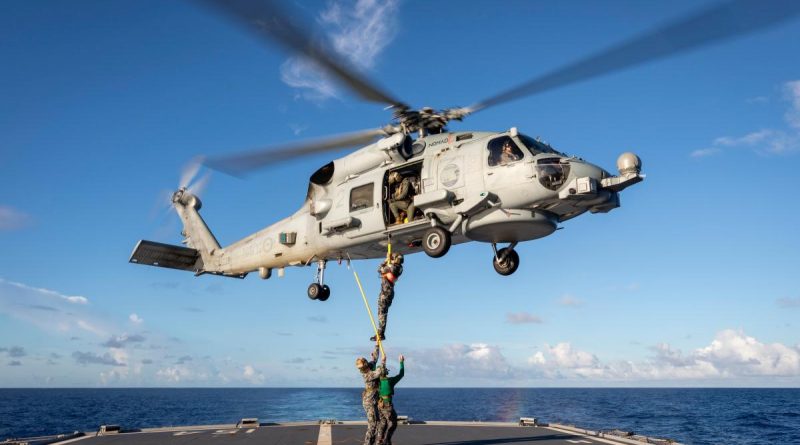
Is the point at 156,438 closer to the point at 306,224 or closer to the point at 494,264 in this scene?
the point at 306,224

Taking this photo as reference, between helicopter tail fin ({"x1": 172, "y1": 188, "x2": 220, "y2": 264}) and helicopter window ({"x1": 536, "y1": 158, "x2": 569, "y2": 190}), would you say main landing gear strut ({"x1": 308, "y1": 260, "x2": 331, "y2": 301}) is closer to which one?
helicopter tail fin ({"x1": 172, "y1": 188, "x2": 220, "y2": 264})

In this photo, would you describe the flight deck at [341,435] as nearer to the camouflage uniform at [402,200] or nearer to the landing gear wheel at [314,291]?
the landing gear wheel at [314,291]

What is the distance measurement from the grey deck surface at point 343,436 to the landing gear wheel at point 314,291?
4442 millimetres

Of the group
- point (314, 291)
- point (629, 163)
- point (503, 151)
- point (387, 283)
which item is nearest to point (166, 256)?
point (314, 291)

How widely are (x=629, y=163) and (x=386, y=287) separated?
678cm

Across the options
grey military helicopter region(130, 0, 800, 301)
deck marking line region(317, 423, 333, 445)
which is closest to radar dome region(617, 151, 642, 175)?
grey military helicopter region(130, 0, 800, 301)

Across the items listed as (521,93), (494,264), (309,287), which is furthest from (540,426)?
(521,93)

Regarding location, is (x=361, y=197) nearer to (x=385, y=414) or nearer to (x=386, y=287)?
(x=386, y=287)

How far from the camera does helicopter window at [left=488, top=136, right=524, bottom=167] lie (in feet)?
50.3

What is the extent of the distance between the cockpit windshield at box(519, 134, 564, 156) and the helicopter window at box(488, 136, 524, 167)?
306 mm

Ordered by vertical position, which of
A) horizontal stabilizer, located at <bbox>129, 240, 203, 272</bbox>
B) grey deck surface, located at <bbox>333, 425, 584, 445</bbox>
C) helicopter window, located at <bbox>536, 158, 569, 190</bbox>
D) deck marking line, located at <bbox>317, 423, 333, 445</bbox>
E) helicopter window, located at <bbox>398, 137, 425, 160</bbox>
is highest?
helicopter window, located at <bbox>398, 137, 425, 160</bbox>

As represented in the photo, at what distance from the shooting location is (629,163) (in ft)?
47.0

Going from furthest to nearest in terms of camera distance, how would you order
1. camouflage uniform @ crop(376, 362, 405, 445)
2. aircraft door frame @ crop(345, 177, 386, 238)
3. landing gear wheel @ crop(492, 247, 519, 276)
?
1. aircraft door frame @ crop(345, 177, 386, 238)
2. landing gear wheel @ crop(492, 247, 519, 276)
3. camouflage uniform @ crop(376, 362, 405, 445)

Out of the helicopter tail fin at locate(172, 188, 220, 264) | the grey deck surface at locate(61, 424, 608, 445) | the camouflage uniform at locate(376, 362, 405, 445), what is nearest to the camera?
the camouflage uniform at locate(376, 362, 405, 445)
